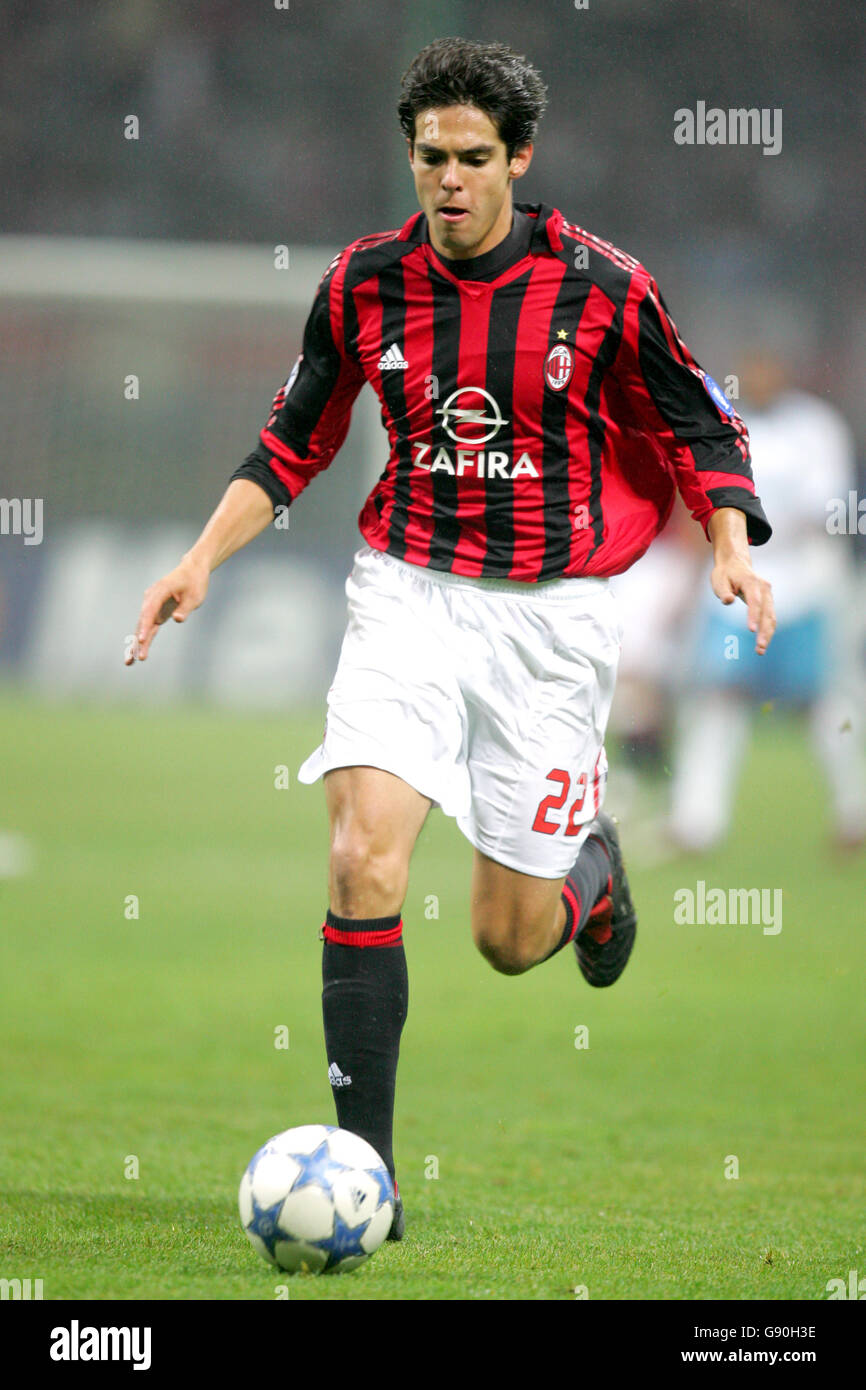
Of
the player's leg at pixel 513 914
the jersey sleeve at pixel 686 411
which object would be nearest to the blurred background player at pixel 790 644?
the player's leg at pixel 513 914

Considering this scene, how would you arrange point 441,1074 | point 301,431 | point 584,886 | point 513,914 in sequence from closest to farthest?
1. point 301,431
2. point 513,914
3. point 584,886
4. point 441,1074

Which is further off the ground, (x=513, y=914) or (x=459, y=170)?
(x=459, y=170)

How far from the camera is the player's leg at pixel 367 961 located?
3303 mm

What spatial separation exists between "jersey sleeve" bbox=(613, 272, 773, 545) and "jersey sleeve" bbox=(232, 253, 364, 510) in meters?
0.59

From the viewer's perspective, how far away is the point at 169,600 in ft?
11.4

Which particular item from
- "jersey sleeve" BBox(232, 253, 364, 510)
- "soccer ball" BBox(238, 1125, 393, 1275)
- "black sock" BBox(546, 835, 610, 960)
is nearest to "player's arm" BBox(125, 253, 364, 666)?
"jersey sleeve" BBox(232, 253, 364, 510)

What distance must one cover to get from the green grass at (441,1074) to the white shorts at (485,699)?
82 centimetres

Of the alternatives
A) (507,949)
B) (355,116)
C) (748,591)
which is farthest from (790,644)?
(355,116)

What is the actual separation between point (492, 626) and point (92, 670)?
9.90m

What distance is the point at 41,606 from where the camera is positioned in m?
13.6

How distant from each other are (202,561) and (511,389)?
72 centimetres

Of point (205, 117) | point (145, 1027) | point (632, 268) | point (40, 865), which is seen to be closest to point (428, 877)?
point (40, 865)

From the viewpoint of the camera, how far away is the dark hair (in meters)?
3.43

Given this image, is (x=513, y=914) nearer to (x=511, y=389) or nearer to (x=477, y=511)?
(x=477, y=511)
